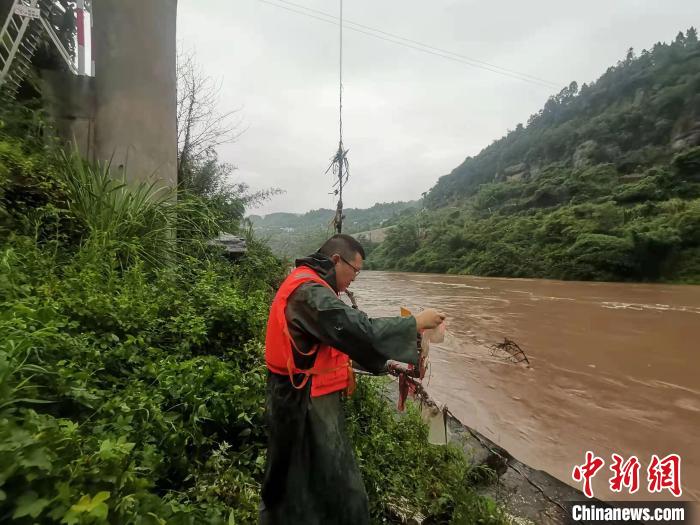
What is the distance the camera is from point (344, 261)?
1.71m

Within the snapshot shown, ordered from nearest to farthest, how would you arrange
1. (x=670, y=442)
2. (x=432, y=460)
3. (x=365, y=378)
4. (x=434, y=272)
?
1. (x=432, y=460)
2. (x=365, y=378)
3. (x=670, y=442)
4. (x=434, y=272)

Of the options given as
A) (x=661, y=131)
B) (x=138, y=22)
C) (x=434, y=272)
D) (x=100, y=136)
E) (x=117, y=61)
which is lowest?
(x=434, y=272)

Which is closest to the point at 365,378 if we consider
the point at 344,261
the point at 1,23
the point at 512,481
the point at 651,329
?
the point at 512,481

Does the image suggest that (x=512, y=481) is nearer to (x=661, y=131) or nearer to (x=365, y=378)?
(x=365, y=378)

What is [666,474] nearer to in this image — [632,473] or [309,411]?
[632,473]

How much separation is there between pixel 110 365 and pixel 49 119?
3637mm

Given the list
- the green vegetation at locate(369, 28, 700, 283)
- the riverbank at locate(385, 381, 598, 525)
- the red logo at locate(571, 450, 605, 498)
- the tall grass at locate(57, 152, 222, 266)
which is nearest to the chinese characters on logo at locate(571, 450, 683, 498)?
the red logo at locate(571, 450, 605, 498)

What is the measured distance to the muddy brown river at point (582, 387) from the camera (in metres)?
3.97

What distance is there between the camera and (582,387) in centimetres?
575

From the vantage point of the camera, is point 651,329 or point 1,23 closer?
point 1,23

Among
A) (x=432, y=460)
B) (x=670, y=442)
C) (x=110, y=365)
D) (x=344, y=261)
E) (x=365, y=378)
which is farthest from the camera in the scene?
(x=670, y=442)

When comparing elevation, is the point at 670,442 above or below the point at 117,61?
below

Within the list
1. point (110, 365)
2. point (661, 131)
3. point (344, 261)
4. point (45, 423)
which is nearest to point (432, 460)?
point (344, 261)

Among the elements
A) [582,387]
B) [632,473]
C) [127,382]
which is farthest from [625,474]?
[127,382]
